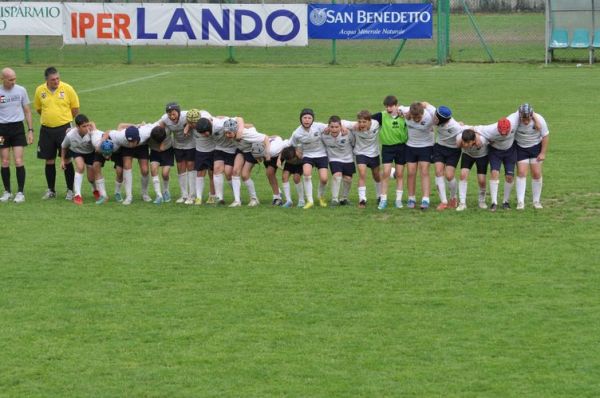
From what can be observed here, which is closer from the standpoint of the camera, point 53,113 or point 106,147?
point 106,147

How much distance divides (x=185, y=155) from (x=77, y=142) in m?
1.64

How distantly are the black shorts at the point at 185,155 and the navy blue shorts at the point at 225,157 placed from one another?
15.5 inches

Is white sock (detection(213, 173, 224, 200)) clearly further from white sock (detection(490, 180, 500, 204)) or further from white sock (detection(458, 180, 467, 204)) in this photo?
white sock (detection(490, 180, 500, 204))

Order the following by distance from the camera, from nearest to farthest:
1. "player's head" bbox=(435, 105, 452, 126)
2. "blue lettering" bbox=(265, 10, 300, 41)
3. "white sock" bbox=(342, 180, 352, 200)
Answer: "player's head" bbox=(435, 105, 452, 126)
"white sock" bbox=(342, 180, 352, 200)
"blue lettering" bbox=(265, 10, 300, 41)

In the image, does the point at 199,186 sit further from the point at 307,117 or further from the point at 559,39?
the point at 559,39

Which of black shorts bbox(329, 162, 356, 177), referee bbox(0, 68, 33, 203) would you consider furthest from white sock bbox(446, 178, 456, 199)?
referee bbox(0, 68, 33, 203)

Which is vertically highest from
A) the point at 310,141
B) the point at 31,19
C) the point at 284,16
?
the point at 31,19

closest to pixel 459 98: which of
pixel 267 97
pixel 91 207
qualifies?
pixel 267 97

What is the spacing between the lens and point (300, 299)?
11414mm

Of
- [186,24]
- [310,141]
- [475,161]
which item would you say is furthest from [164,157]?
[186,24]

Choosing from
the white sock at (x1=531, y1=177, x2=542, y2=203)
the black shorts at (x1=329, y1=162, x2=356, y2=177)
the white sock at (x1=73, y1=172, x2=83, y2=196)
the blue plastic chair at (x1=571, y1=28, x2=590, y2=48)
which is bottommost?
the white sock at (x1=531, y1=177, x2=542, y2=203)

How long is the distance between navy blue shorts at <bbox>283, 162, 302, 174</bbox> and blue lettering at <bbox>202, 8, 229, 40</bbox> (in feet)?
77.0

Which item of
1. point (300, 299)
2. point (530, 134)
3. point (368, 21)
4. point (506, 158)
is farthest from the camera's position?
point (368, 21)

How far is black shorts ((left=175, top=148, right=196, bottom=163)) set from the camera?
16906mm
